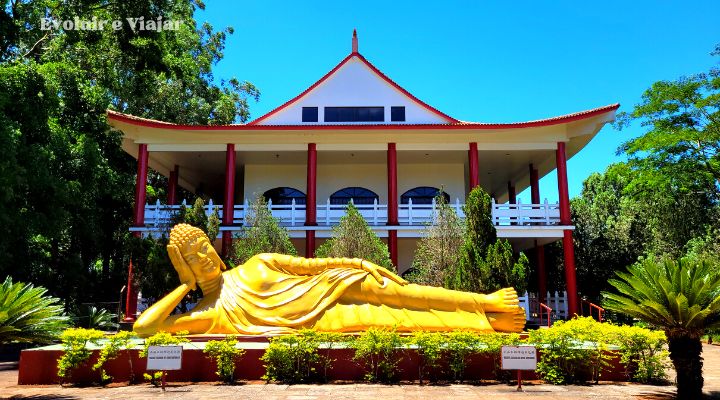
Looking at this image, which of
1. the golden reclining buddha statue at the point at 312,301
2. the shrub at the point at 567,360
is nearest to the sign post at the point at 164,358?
the golden reclining buddha statue at the point at 312,301

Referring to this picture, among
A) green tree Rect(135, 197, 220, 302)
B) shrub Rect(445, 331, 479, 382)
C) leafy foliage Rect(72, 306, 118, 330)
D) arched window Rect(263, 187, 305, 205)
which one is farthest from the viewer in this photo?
arched window Rect(263, 187, 305, 205)

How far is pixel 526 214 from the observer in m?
17.8

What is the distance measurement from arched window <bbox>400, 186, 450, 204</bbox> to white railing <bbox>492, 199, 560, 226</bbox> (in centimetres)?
374

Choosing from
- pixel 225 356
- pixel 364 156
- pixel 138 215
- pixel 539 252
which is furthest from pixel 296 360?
pixel 539 252

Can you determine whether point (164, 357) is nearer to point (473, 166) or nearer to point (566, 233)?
point (473, 166)

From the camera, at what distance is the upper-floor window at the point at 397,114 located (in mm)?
19888

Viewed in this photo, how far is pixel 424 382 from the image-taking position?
7.90 meters

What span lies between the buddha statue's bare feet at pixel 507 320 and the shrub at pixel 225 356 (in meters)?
4.35

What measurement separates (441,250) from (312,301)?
17.1ft

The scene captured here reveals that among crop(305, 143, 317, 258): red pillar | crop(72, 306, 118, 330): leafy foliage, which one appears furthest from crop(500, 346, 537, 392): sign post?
crop(72, 306, 118, 330): leafy foliage

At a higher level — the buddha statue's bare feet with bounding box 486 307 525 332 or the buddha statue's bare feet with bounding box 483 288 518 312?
the buddha statue's bare feet with bounding box 483 288 518 312

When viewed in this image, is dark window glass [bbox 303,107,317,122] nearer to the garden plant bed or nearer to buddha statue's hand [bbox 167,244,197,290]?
buddha statue's hand [bbox 167,244,197,290]

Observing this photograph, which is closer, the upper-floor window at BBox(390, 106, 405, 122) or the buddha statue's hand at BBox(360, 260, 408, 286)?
the buddha statue's hand at BBox(360, 260, 408, 286)

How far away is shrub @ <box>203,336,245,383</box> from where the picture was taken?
7820 millimetres
